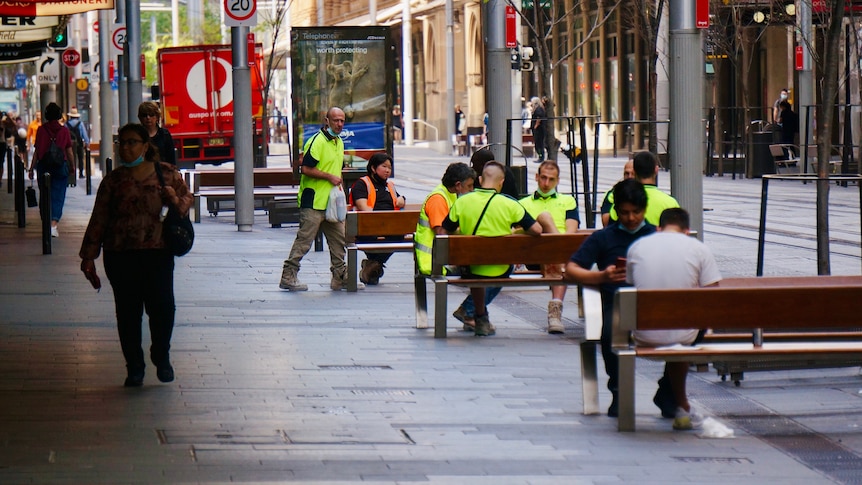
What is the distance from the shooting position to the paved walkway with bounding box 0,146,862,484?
684 cm

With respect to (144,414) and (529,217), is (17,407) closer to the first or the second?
(144,414)

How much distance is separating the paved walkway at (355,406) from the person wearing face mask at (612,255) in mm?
363

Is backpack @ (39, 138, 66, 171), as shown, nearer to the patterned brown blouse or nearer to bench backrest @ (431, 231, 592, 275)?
bench backrest @ (431, 231, 592, 275)

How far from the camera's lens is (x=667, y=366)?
25.7 ft

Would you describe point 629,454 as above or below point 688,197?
below

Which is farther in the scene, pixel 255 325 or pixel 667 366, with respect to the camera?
pixel 255 325

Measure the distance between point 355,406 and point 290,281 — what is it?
5640mm

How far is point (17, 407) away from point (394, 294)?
583cm

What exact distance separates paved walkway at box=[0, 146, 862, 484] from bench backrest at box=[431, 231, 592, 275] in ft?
1.77

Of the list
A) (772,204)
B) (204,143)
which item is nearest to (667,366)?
(772,204)

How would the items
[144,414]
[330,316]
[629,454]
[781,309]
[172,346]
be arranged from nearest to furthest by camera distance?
1. [629,454]
2. [781,309]
3. [144,414]
4. [172,346]
5. [330,316]

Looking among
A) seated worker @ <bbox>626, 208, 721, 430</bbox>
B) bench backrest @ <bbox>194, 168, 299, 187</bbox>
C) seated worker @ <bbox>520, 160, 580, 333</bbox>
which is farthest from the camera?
bench backrest @ <bbox>194, 168, 299, 187</bbox>

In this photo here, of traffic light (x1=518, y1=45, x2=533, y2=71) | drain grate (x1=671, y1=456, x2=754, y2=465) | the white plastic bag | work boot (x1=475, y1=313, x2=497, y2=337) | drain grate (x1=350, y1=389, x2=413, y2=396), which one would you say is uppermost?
traffic light (x1=518, y1=45, x2=533, y2=71)

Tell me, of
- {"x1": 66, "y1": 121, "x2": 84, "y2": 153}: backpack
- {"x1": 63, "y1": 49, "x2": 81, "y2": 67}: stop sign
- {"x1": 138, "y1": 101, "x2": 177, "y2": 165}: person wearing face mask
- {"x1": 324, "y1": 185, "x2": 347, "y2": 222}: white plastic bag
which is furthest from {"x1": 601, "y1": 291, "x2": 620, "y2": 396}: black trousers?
{"x1": 63, "y1": 49, "x2": 81, "y2": 67}: stop sign
